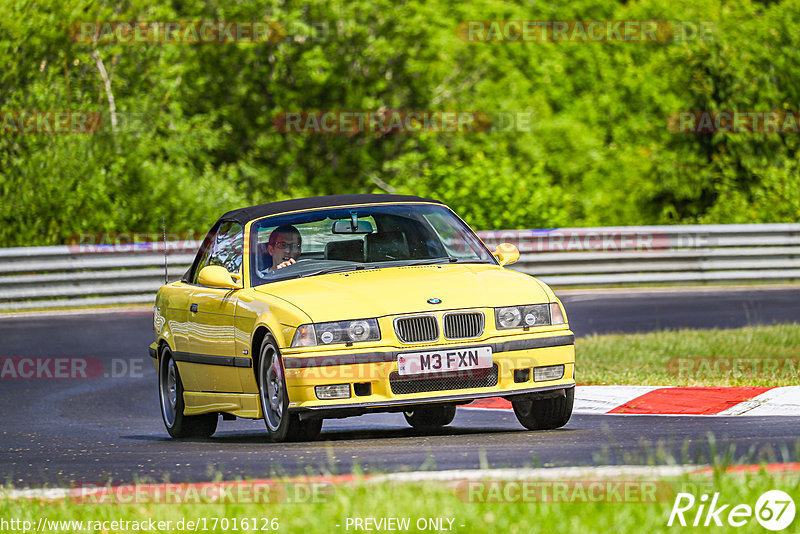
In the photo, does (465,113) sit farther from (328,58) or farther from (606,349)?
(606,349)

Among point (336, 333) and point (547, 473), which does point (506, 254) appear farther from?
point (547, 473)

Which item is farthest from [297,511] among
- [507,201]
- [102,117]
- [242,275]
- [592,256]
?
[102,117]

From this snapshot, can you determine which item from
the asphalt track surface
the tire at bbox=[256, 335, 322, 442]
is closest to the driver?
the tire at bbox=[256, 335, 322, 442]

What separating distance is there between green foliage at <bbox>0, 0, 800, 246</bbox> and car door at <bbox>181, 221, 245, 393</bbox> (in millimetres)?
14573

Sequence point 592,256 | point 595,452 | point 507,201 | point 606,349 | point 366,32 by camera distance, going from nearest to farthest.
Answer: point 595,452 → point 606,349 → point 592,256 → point 507,201 → point 366,32

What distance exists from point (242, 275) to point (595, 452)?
Answer: 3059 millimetres

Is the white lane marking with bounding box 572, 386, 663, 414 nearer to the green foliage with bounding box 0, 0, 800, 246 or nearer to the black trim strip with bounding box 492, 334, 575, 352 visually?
the black trim strip with bounding box 492, 334, 575, 352

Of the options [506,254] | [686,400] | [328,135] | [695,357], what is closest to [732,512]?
[506,254]

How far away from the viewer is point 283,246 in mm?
9398

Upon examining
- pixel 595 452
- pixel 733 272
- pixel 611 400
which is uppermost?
pixel 595 452

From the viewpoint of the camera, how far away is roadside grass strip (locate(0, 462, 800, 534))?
5.14m

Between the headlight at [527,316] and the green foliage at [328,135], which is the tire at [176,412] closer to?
the headlight at [527,316]

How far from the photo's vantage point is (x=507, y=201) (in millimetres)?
Answer: 24953

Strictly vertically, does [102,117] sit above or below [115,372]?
above
